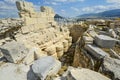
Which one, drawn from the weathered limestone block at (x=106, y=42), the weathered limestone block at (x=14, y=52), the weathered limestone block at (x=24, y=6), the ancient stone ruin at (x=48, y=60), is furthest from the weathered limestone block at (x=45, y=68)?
the weathered limestone block at (x=24, y=6)

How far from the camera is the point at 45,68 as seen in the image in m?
3.02

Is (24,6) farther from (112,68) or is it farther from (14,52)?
(112,68)

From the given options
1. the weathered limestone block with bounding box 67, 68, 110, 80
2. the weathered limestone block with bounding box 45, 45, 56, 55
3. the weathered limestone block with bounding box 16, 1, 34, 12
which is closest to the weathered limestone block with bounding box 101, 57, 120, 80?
the weathered limestone block with bounding box 67, 68, 110, 80

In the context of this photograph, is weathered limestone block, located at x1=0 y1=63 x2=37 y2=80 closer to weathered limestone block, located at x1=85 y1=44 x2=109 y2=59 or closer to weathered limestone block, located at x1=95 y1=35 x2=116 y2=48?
weathered limestone block, located at x1=85 y1=44 x2=109 y2=59

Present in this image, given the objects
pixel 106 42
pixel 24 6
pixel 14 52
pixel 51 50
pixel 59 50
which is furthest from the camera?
pixel 59 50

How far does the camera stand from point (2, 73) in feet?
11.3

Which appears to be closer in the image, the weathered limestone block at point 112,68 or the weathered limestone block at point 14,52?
the weathered limestone block at point 112,68

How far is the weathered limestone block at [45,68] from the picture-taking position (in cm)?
290

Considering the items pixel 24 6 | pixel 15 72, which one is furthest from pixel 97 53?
pixel 24 6

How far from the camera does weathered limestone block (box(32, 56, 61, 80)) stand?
114 inches

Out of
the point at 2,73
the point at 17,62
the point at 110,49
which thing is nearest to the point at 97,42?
the point at 110,49

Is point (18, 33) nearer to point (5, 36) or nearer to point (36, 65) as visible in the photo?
point (5, 36)

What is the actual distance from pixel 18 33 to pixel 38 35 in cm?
185

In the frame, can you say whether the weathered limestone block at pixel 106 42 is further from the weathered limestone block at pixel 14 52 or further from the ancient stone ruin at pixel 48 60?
the weathered limestone block at pixel 14 52
